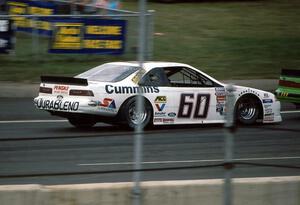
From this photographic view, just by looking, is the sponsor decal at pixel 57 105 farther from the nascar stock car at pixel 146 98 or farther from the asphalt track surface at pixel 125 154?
the asphalt track surface at pixel 125 154

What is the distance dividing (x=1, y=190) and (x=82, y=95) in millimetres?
7538

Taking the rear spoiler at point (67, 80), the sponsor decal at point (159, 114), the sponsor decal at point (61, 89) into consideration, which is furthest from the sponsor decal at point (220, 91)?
the sponsor decal at point (61, 89)

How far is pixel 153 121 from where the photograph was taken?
562 inches

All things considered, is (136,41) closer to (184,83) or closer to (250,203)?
(184,83)

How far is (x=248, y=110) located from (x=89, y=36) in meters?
7.33

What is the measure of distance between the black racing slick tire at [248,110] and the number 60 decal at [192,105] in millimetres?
1010

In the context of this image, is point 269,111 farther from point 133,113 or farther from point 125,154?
point 125,154

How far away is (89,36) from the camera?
70.2 feet

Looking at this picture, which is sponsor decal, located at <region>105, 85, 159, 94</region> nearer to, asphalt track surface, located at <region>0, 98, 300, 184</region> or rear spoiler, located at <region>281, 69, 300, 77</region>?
asphalt track surface, located at <region>0, 98, 300, 184</region>

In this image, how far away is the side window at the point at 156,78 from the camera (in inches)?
563

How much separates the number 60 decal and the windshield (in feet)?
3.78

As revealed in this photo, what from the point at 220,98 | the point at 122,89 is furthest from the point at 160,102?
the point at 220,98

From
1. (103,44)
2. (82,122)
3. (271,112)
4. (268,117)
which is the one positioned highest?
(103,44)

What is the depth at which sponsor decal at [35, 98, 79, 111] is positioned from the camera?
1364 centimetres
